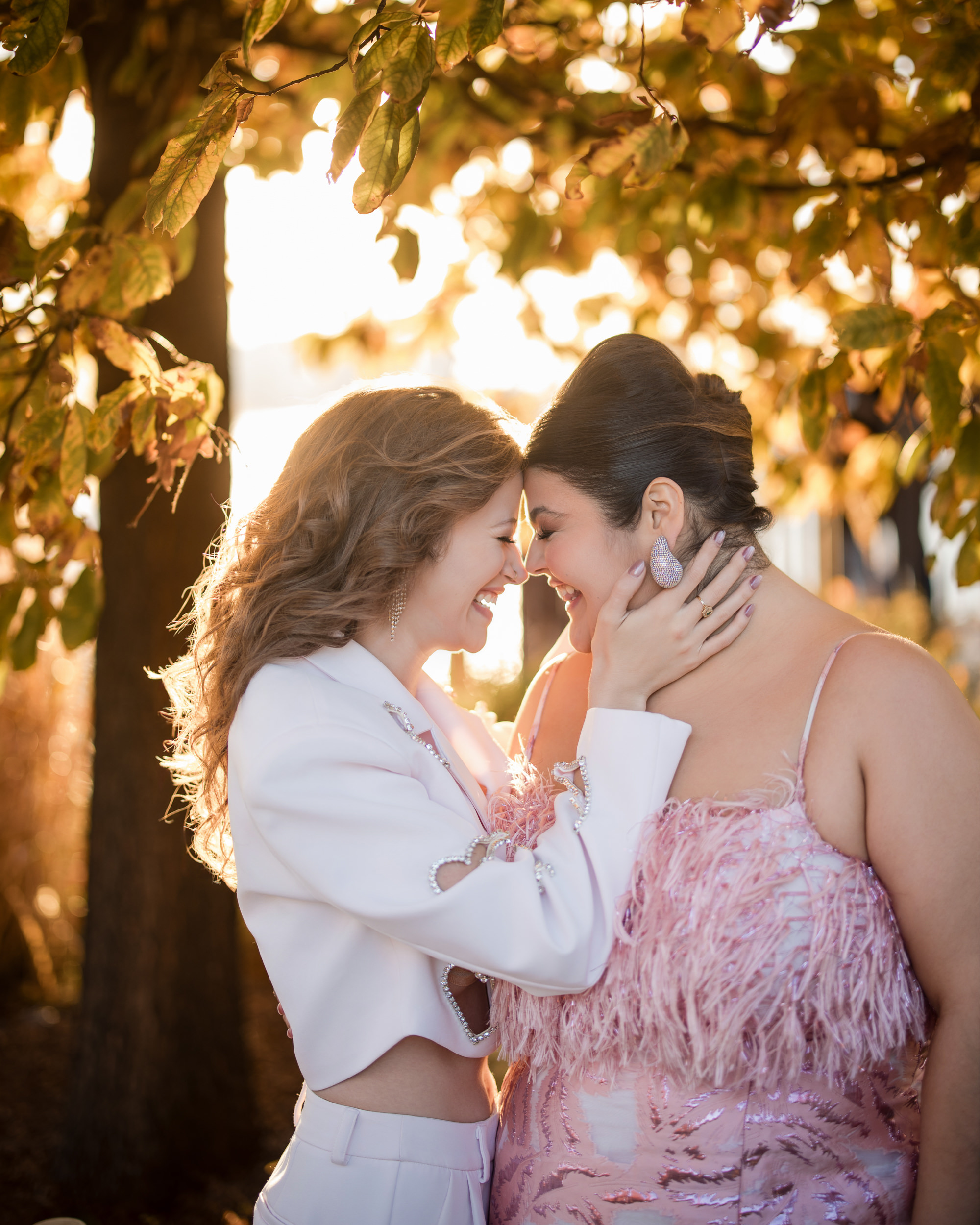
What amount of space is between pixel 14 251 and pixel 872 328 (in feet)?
6.50

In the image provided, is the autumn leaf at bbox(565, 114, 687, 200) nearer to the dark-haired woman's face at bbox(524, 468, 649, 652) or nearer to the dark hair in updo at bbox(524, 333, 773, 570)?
the dark hair in updo at bbox(524, 333, 773, 570)

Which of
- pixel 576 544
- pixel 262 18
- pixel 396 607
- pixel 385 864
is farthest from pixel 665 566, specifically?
pixel 262 18

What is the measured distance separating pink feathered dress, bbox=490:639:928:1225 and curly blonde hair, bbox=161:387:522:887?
75cm

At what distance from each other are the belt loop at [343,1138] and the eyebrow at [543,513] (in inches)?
48.5

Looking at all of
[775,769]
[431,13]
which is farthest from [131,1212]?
[431,13]

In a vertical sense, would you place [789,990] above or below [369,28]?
below

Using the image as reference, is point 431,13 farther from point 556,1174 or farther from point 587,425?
point 556,1174

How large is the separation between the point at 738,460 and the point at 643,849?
2.81ft

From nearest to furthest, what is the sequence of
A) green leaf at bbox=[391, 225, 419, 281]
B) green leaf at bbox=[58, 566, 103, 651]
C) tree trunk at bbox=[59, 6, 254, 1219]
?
green leaf at bbox=[58, 566, 103, 651] → green leaf at bbox=[391, 225, 419, 281] → tree trunk at bbox=[59, 6, 254, 1219]

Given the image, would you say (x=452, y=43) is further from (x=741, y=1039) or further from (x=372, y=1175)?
(x=372, y=1175)

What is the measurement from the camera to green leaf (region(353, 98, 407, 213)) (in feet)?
4.78

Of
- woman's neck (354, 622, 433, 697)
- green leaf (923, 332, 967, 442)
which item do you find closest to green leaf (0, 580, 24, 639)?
woman's neck (354, 622, 433, 697)

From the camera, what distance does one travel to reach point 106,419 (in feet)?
6.69

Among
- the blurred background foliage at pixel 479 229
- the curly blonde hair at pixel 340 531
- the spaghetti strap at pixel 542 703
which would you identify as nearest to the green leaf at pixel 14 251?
the blurred background foliage at pixel 479 229
